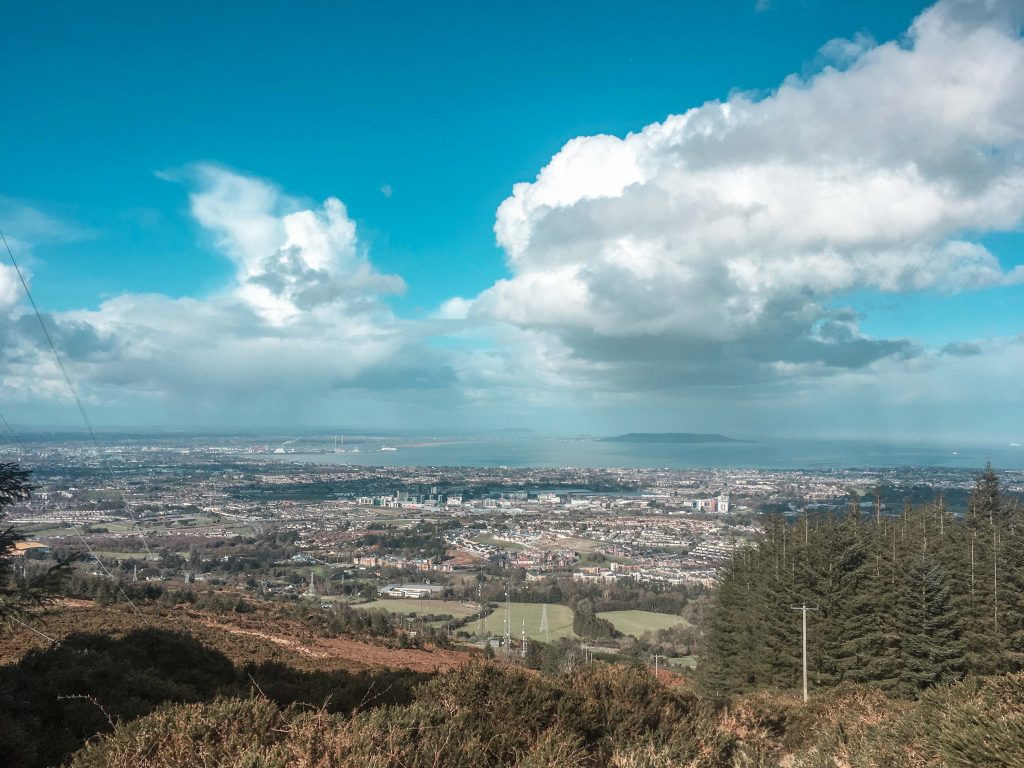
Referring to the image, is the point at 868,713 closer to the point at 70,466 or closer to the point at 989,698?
the point at 989,698

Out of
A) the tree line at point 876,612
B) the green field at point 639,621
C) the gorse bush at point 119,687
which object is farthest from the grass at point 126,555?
the tree line at point 876,612

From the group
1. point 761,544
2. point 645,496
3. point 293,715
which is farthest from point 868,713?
point 645,496

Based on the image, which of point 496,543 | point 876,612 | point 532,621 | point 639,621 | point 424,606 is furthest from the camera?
A: point 496,543

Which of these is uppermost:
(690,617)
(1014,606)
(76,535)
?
(1014,606)

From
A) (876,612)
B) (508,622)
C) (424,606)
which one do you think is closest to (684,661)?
(508,622)

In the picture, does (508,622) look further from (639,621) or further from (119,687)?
(119,687)

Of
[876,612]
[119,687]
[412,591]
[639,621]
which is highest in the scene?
[119,687]

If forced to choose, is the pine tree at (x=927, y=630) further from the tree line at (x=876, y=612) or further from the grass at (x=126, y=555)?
the grass at (x=126, y=555)
